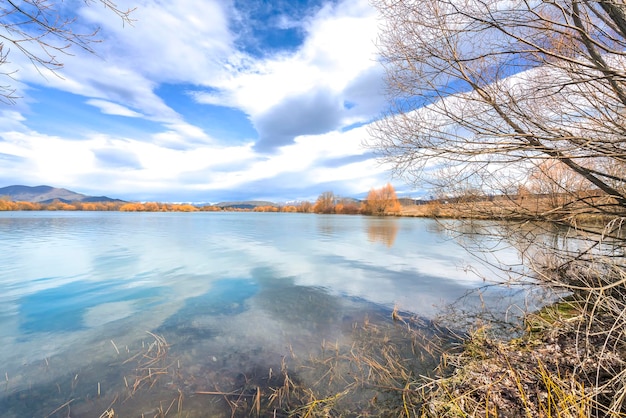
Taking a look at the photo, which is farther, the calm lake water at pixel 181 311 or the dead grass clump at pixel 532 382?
the calm lake water at pixel 181 311

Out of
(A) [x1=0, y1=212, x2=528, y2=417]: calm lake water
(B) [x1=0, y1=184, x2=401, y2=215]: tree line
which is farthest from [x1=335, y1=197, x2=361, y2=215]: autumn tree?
(A) [x1=0, y1=212, x2=528, y2=417]: calm lake water

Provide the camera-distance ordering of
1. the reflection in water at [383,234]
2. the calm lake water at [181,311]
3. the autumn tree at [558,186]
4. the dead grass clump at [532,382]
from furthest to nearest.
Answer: the reflection in water at [383,234]
the autumn tree at [558,186]
the calm lake water at [181,311]
the dead grass clump at [532,382]

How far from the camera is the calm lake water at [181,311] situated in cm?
394

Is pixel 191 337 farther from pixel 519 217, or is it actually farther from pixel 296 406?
pixel 519 217

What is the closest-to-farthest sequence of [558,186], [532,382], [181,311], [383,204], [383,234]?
A: [532,382]
[558,186]
[181,311]
[383,234]
[383,204]

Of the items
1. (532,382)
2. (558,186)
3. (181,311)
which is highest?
(558,186)

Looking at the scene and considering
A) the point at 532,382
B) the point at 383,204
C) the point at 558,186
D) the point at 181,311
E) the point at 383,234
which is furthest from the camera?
the point at 383,204

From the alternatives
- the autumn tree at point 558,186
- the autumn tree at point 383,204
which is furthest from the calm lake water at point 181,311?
the autumn tree at point 383,204

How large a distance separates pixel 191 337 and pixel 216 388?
176 cm

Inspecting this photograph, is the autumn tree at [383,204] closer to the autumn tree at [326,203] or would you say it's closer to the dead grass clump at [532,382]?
the autumn tree at [326,203]

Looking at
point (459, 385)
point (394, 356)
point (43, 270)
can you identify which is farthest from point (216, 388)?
point (43, 270)

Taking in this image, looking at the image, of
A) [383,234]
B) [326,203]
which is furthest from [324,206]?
[383,234]

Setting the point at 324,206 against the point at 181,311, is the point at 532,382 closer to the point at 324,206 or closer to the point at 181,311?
the point at 181,311

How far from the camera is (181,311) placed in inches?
263
